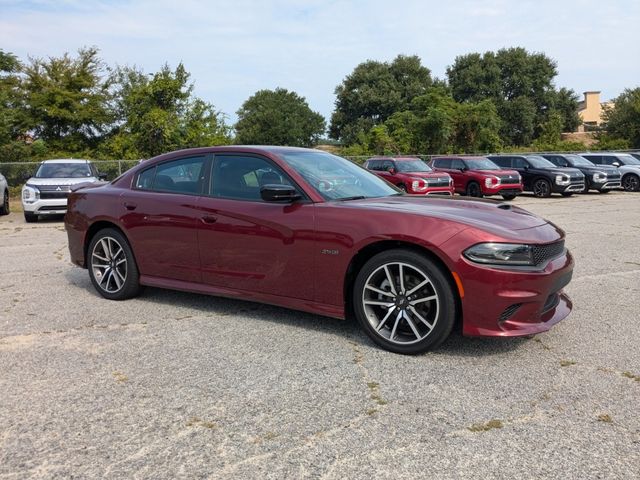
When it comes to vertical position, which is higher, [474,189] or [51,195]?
[51,195]

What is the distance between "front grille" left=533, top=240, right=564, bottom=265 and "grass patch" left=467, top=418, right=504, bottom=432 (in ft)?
4.22

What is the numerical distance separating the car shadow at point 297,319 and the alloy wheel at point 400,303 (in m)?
0.22

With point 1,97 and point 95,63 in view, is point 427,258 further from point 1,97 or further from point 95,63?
point 95,63

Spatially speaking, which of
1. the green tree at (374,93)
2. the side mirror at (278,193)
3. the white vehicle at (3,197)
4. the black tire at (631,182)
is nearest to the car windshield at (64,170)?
the white vehicle at (3,197)

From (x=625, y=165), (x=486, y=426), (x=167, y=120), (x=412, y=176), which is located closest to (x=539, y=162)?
(x=625, y=165)

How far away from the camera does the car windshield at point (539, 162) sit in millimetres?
23011

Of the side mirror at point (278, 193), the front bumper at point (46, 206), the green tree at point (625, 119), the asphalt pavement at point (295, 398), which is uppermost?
the green tree at point (625, 119)

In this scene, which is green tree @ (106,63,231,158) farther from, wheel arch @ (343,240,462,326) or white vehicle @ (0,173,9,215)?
wheel arch @ (343,240,462,326)

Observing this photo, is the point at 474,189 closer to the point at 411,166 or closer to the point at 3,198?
the point at 411,166

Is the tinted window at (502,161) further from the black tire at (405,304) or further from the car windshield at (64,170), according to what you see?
the black tire at (405,304)

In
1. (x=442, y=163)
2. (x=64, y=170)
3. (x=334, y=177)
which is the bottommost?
(x=334, y=177)

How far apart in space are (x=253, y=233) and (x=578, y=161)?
932 inches

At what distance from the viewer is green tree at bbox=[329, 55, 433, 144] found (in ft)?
220

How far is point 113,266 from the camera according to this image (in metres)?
5.80
